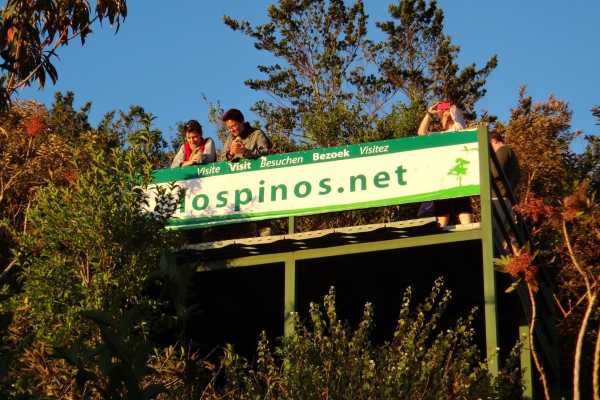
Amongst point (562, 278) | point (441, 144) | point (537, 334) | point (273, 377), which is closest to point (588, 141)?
point (562, 278)

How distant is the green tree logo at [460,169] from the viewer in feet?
34.6

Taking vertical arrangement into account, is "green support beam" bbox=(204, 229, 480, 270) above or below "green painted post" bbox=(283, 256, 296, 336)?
above

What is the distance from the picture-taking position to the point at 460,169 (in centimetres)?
1056

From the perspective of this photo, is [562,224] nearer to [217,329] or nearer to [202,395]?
[202,395]

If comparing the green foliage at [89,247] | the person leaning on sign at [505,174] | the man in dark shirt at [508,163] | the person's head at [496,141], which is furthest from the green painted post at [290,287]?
the person's head at [496,141]

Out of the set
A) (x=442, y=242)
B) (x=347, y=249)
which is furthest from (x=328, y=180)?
(x=442, y=242)

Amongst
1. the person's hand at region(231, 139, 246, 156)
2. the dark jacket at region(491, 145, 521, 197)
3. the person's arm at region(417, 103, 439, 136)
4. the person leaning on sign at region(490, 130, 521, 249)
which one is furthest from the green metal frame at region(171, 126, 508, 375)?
the person's arm at region(417, 103, 439, 136)

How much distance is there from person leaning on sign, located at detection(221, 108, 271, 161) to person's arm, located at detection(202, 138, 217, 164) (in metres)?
0.17

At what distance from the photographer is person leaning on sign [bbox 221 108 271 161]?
460 inches

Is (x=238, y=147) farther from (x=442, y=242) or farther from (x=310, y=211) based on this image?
(x=442, y=242)

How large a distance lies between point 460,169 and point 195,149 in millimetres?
3281

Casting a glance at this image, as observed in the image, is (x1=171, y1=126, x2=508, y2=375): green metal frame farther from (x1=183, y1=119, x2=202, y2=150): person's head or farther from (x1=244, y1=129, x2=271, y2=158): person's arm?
(x1=183, y1=119, x2=202, y2=150): person's head

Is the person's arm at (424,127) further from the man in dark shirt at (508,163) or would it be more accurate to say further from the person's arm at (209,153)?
the person's arm at (209,153)

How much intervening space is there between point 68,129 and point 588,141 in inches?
391
